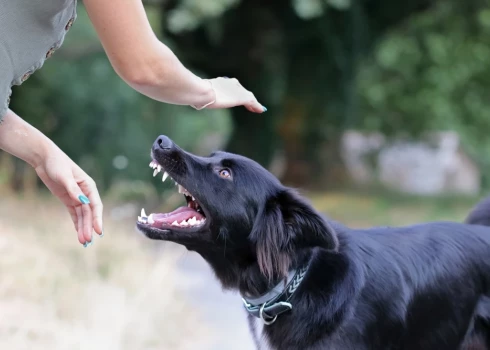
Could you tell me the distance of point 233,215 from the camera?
3.29 m

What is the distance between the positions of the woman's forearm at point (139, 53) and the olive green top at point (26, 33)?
0.20 meters

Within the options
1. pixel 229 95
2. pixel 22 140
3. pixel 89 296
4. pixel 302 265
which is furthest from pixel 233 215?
pixel 89 296

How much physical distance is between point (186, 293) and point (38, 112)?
229 inches

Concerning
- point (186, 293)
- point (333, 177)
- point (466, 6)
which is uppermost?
point (466, 6)

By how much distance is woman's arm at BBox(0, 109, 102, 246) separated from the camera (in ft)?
8.41

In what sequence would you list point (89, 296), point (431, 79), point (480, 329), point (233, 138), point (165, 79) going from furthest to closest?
point (431, 79) → point (233, 138) → point (89, 296) → point (480, 329) → point (165, 79)

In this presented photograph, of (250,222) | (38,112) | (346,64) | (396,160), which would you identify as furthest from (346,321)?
(396,160)

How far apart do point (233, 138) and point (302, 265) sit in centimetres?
1125

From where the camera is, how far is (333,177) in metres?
15.4

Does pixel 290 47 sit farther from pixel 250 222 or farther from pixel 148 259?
pixel 250 222

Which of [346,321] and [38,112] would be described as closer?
[346,321]

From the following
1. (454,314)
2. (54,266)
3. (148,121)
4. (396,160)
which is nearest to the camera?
(454,314)

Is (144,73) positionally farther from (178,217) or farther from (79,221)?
(178,217)

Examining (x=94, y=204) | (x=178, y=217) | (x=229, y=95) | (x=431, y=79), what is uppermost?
(x=229, y=95)
